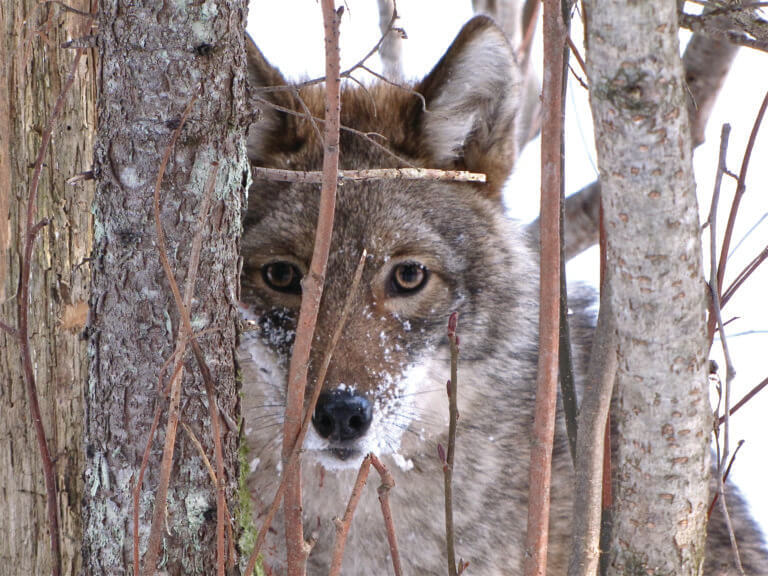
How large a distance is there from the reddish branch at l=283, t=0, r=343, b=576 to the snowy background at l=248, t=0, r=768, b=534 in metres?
1.87

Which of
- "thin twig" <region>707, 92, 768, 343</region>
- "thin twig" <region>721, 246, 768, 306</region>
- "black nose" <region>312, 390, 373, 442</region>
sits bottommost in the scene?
"black nose" <region>312, 390, 373, 442</region>

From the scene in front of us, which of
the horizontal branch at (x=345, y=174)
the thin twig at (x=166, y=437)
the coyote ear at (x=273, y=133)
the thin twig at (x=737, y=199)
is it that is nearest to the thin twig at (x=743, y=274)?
the thin twig at (x=737, y=199)

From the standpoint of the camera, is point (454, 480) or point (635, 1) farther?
point (454, 480)

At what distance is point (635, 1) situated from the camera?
1.57 meters

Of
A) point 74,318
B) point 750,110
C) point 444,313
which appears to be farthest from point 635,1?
Answer: point 750,110

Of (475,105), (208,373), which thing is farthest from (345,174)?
(475,105)

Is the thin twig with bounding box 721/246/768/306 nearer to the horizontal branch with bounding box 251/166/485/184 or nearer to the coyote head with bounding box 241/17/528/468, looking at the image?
the horizontal branch with bounding box 251/166/485/184

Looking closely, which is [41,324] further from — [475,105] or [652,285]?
[652,285]

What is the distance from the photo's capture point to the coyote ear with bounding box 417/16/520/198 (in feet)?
10.0

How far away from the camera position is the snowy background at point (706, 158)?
14.3 ft

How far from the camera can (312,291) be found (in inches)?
66.1

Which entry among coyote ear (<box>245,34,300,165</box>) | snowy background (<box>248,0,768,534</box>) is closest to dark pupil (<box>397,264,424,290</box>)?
coyote ear (<box>245,34,300,165</box>)

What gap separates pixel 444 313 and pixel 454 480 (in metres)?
0.69

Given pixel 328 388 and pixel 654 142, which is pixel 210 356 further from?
pixel 654 142
